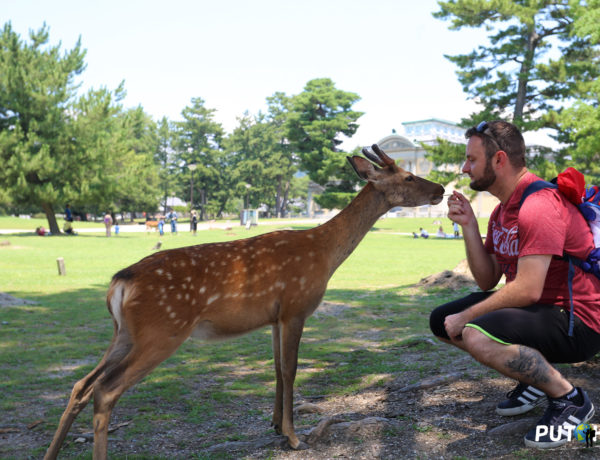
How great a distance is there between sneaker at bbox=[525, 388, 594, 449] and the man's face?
1506 millimetres

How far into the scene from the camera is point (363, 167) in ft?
16.6

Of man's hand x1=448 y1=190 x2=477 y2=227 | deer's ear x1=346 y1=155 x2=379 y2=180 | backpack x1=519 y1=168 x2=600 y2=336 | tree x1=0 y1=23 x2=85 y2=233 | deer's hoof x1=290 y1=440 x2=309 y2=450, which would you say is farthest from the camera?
tree x1=0 y1=23 x2=85 y2=233

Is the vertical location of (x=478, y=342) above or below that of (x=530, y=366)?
above

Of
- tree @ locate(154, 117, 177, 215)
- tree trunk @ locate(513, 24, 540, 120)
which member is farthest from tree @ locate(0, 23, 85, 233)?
tree @ locate(154, 117, 177, 215)

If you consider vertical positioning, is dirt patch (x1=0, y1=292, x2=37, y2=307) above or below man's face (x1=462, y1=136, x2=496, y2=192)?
below

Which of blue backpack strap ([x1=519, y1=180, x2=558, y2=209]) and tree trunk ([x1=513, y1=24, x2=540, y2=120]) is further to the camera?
tree trunk ([x1=513, y1=24, x2=540, y2=120])

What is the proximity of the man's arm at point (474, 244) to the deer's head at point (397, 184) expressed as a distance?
0.73 m

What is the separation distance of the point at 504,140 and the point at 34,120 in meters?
39.9

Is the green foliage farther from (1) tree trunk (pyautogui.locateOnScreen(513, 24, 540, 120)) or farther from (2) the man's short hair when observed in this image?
(2) the man's short hair

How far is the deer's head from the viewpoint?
5.12 meters

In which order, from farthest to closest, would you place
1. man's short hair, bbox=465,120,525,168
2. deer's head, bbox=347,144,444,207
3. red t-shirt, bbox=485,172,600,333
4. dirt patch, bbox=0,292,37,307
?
dirt patch, bbox=0,292,37,307 < deer's head, bbox=347,144,444,207 < man's short hair, bbox=465,120,525,168 < red t-shirt, bbox=485,172,600,333

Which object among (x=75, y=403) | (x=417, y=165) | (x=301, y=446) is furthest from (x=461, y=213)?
(x=417, y=165)

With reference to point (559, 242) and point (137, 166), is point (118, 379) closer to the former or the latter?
point (559, 242)

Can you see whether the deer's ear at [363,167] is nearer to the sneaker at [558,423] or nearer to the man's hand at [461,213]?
the man's hand at [461,213]
